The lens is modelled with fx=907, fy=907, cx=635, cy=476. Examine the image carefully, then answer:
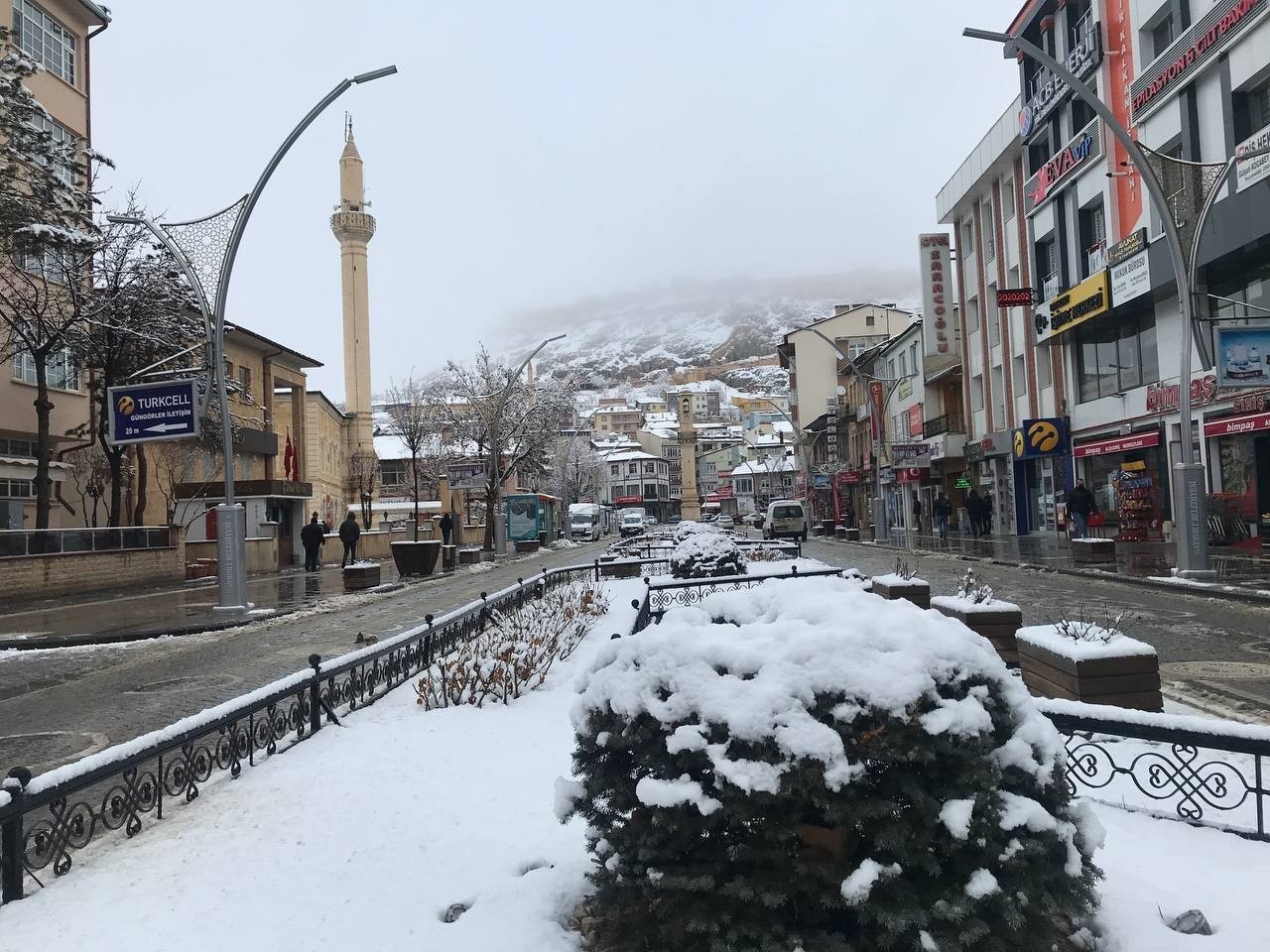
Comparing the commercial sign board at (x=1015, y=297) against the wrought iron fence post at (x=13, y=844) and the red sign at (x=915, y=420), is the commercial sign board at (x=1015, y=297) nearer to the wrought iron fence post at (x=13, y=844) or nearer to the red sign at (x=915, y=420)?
the red sign at (x=915, y=420)

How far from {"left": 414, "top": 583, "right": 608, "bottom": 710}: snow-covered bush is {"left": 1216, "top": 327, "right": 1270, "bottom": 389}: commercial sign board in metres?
12.0

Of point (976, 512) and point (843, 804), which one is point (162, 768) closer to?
point (843, 804)

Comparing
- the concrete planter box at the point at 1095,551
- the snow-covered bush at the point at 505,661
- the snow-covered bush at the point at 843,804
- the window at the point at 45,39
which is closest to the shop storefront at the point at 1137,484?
the concrete planter box at the point at 1095,551

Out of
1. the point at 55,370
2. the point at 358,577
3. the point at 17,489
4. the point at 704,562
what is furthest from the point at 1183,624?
the point at 55,370

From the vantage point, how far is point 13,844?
12.1ft

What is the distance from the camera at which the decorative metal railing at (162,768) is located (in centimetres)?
378

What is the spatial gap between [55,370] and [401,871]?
29.9 m

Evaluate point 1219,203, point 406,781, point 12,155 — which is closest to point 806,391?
point 1219,203

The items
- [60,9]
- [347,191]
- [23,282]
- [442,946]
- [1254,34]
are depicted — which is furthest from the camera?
[347,191]

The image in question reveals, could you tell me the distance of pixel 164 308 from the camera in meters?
25.1

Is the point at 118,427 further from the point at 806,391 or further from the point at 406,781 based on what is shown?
the point at 806,391

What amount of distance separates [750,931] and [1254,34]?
23841 mm

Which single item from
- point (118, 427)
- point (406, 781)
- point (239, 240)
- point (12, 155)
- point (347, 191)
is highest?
point (347, 191)

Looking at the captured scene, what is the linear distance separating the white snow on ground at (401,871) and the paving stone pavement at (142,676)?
245 centimetres
